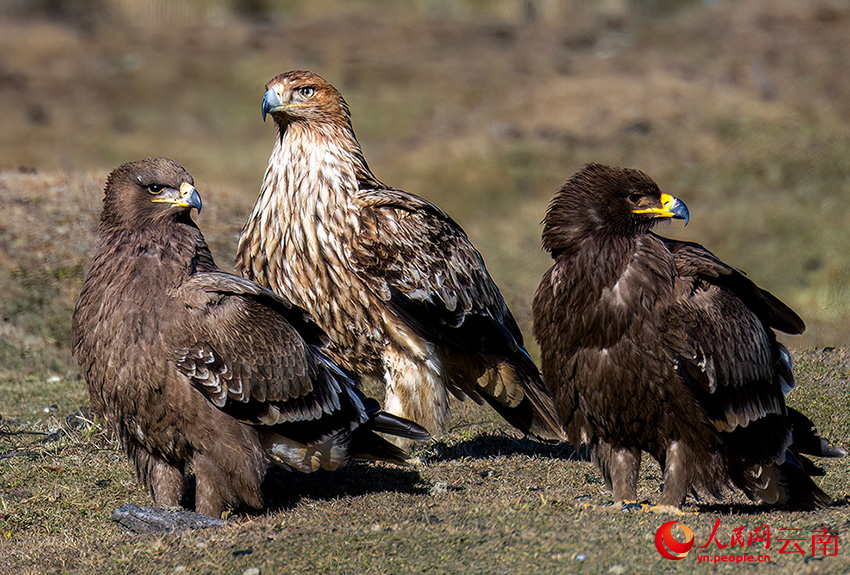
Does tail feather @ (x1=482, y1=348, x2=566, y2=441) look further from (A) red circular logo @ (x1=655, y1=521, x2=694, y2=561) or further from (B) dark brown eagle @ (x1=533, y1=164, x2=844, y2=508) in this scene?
(A) red circular logo @ (x1=655, y1=521, x2=694, y2=561)

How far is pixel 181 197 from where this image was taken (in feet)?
23.3

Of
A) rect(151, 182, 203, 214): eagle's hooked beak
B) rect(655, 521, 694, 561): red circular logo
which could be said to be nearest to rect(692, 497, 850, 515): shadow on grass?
rect(655, 521, 694, 561): red circular logo

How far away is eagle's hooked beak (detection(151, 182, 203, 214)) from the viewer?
23.2 feet

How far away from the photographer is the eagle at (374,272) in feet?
28.2

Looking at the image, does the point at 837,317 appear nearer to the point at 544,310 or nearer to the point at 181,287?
the point at 544,310

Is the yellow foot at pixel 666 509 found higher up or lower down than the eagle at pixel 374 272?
lower down

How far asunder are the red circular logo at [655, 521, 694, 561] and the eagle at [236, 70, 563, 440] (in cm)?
304

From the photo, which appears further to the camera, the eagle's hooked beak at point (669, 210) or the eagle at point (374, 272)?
the eagle at point (374, 272)

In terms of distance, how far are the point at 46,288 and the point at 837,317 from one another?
1122 cm

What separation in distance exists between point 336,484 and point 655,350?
102 inches

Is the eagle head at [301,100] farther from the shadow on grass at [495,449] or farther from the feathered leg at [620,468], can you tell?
the feathered leg at [620,468]

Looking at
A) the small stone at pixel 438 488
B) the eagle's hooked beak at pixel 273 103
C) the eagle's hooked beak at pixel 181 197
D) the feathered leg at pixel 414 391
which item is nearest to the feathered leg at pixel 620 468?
the small stone at pixel 438 488

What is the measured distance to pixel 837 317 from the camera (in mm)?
16453

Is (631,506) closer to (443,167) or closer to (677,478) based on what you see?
(677,478)
